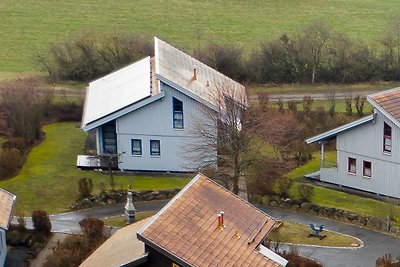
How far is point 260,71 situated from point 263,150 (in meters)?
22.0

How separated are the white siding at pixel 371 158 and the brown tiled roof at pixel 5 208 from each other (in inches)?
778

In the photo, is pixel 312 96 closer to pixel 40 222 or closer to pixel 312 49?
pixel 312 49

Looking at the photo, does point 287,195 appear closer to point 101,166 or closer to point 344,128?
point 344,128

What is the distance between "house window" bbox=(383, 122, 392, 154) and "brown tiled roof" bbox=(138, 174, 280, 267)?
1721 cm

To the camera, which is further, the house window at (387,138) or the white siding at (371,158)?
the white siding at (371,158)

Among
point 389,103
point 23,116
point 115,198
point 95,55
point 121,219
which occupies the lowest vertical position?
point 121,219

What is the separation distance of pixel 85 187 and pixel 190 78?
1054 centimetres

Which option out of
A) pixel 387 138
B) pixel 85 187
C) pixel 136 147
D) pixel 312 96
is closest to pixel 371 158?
pixel 387 138

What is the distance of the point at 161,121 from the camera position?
2146 inches

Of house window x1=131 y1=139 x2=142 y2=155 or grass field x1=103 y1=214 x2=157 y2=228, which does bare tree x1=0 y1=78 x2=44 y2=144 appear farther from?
grass field x1=103 y1=214 x2=157 y2=228

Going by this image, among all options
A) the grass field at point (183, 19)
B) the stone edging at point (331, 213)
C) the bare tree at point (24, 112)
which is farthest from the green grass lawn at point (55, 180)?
the grass field at point (183, 19)

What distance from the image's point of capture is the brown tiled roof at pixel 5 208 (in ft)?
130

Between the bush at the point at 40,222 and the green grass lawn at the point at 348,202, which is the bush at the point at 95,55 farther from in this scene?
the bush at the point at 40,222

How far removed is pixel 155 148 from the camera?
55062mm
